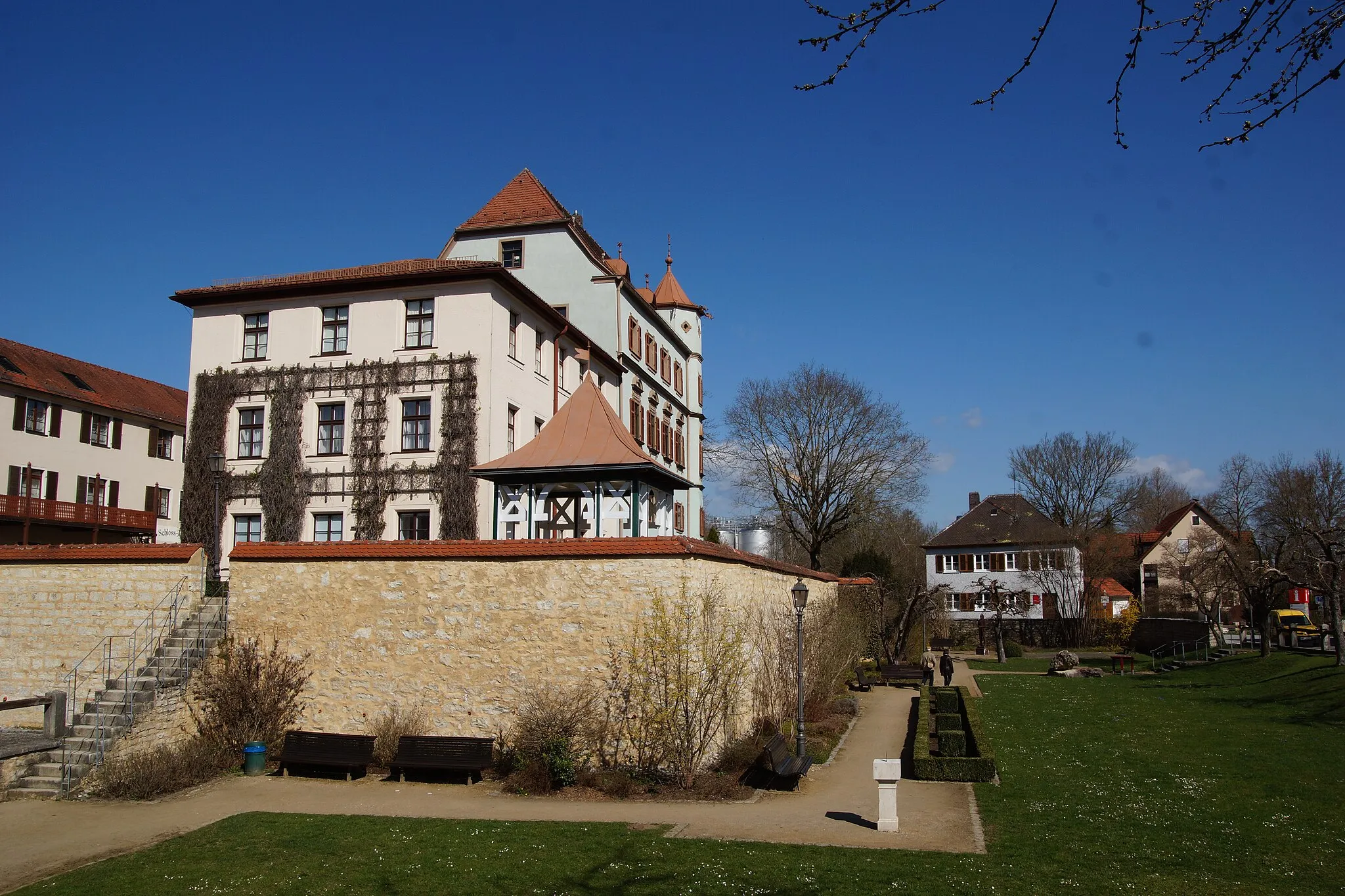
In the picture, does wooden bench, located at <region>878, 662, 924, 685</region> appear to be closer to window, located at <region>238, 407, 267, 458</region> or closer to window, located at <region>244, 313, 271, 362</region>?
window, located at <region>238, 407, 267, 458</region>

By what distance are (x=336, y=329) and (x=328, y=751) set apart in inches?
573

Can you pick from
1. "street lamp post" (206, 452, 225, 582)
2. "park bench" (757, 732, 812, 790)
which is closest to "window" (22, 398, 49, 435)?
"street lamp post" (206, 452, 225, 582)

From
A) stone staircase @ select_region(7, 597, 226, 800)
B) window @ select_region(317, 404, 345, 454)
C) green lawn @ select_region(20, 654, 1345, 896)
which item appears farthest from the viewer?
window @ select_region(317, 404, 345, 454)

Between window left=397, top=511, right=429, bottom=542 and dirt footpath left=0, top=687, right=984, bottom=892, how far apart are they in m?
10.3

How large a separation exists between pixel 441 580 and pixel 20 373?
28.4m

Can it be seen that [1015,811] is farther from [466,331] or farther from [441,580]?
[466,331]

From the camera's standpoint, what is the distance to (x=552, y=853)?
1074 centimetres

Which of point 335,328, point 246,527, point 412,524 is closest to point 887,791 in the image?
point 412,524

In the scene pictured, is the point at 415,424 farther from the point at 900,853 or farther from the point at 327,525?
the point at 900,853

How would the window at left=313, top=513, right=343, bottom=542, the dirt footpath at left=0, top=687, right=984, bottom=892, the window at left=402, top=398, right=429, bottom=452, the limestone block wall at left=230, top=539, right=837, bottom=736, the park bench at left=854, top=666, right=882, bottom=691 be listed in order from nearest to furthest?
the dirt footpath at left=0, top=687, right=984, bottom=892, the limestone block wall at left=230, top=539, right=837, bottom=736, the window at left=402, top=398, right=429, bottom=452, the window at left=313, top=513, right=343, bottom=542, the park bench at left=854, top=666, right=882, bottom=691

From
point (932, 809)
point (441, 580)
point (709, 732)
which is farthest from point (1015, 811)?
point (441, 580)

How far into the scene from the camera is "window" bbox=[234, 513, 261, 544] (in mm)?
26484

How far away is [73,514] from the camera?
116 feet

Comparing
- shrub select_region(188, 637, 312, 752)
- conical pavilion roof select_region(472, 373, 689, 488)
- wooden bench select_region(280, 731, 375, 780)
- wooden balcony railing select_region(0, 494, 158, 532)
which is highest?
conical pavilion roof select_region(472, 373, 689, 488)
